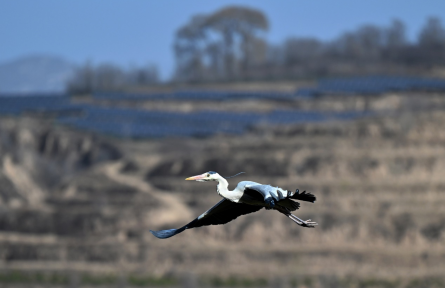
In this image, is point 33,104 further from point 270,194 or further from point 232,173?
point 270,194

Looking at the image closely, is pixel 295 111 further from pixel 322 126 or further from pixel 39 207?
pixel 39 207

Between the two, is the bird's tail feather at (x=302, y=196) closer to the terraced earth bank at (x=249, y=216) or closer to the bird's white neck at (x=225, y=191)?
the bird's white neck at (x=225, y=191)

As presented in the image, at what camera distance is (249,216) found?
210 feet

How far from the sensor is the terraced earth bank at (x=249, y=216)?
56938mm

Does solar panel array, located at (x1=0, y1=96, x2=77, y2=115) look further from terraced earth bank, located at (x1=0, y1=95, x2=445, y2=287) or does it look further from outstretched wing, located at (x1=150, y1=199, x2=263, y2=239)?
outstretched wing, located at (x1=150, y1=199, x2=263, y2=239)

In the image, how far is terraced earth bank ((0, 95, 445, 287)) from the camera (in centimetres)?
5694

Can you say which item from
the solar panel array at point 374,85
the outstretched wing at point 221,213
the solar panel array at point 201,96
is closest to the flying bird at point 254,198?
the outstretched wing at point 221,213

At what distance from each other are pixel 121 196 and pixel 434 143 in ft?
85.0

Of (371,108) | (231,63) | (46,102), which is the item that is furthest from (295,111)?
(231,63)

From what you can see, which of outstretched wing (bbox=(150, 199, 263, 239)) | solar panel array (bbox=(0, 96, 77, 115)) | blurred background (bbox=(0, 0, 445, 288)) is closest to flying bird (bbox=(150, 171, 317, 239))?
outstretched wing (bbox=(150, 199, 263, 239))

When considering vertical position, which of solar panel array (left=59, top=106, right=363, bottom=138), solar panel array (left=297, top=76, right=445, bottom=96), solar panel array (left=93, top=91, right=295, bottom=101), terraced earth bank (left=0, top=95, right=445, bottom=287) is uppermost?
solar panel array (left=297, top=76, right=445, bottom=96)

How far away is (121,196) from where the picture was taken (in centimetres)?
7006

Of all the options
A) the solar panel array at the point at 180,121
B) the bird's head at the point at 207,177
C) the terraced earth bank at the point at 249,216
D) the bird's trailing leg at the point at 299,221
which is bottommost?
the terraced earth bank at the point at 249,216

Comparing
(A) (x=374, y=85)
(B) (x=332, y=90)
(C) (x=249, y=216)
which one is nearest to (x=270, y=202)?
(C) (x=249, y=216)
